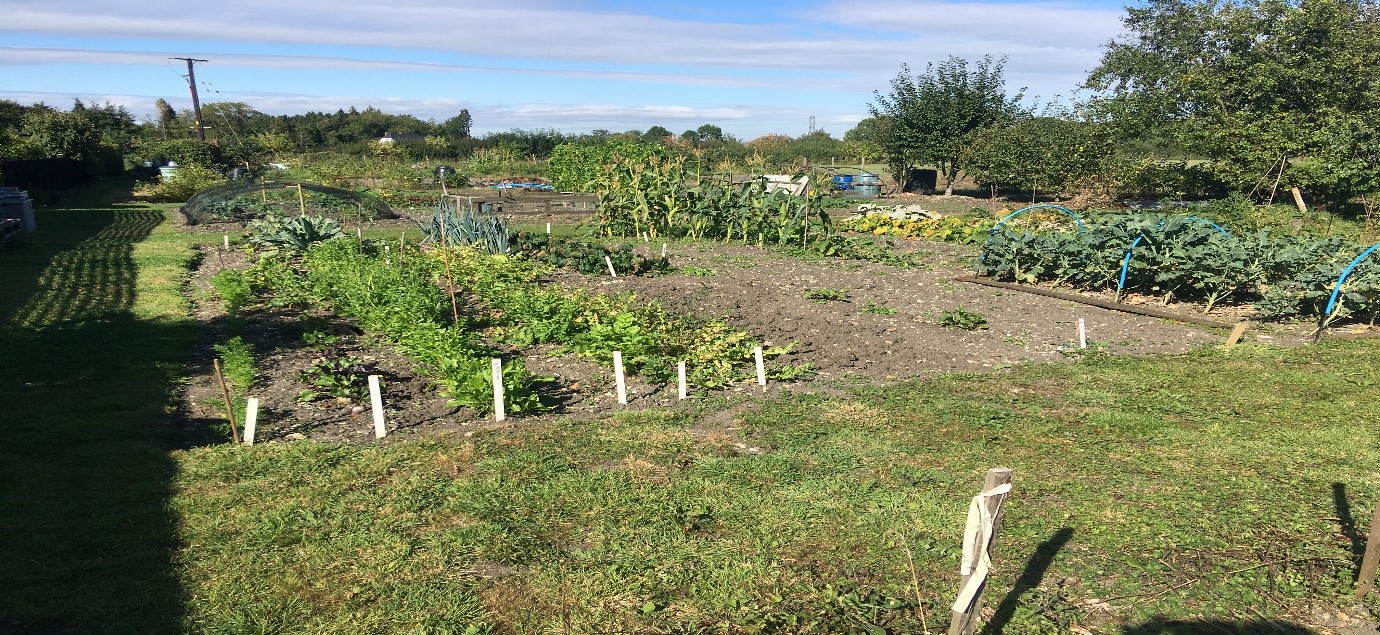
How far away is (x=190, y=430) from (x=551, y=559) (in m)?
3.46

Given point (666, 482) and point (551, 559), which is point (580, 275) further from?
point (551, 559)

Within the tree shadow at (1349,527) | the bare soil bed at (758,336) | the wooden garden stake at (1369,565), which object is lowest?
the bare soil bed at (758,336)

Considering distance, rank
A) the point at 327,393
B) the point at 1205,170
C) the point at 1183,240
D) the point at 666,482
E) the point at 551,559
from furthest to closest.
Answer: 1. the point at 1205,170
2. the point at 1183,240
3. the point at 327,393
4. the point at 666,482
5. the point at 551,559

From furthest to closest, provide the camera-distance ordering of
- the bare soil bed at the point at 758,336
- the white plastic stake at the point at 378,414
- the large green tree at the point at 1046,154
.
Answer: the large green tree at the point at 1046,154
the bare soil bed at the point at 758,336
the white plastic stake at the point at 378,414

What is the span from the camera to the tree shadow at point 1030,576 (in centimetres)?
338

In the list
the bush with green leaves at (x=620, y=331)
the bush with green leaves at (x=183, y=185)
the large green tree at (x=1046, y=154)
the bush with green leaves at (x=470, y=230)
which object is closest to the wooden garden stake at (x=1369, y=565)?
the bush with green leaves at (x=620, y=331)

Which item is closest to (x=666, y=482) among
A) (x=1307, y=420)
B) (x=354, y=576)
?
(x=354, y=576)

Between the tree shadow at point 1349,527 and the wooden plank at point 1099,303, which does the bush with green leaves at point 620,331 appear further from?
the wooden plank at point 1099,303

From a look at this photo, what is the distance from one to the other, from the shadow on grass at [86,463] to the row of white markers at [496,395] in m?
0.52

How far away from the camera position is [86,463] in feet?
16.6

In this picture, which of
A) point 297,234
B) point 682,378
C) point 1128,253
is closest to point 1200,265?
point 1128,253

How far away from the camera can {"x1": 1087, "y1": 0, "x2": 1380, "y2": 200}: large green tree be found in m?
18.3

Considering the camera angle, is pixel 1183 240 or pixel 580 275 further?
pixel 580 275

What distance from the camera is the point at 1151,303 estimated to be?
10039 mm
